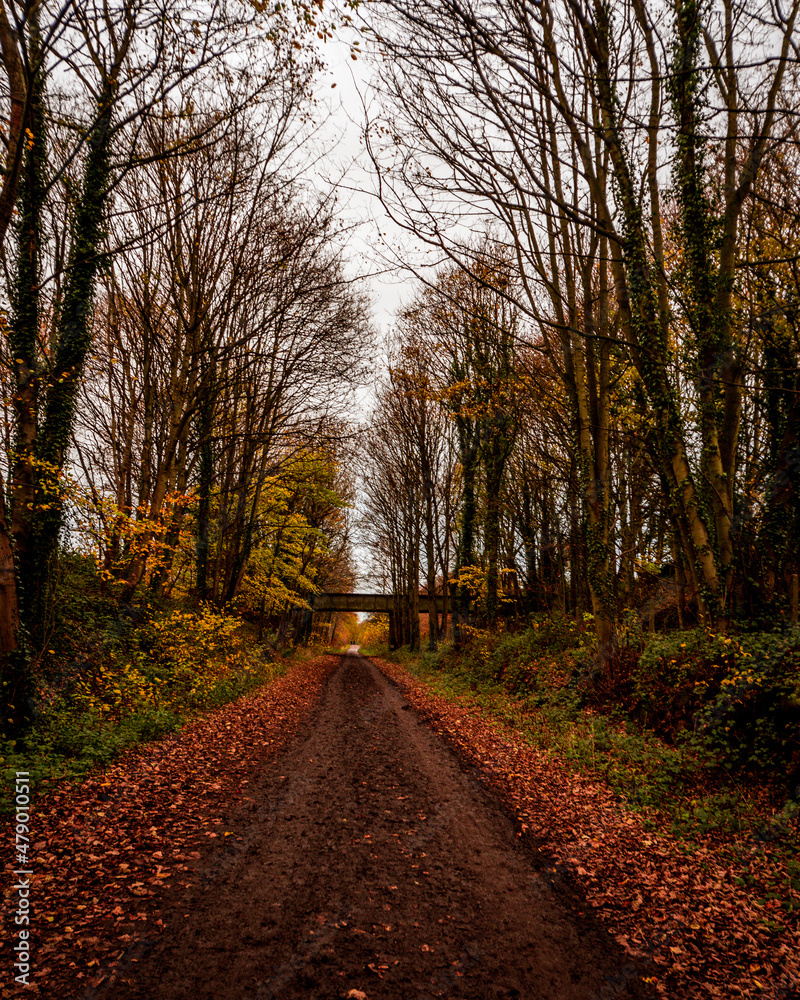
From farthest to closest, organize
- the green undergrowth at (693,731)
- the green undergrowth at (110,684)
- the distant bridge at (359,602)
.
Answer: the distant bridge at (359,602) < the green undergrowth at (110,684) < the green undergrowth at (693,731)

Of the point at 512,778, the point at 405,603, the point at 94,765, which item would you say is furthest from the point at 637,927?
the point at 405,603

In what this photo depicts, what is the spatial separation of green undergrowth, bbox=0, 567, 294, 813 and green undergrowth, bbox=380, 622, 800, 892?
607 cm

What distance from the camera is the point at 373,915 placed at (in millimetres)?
3396

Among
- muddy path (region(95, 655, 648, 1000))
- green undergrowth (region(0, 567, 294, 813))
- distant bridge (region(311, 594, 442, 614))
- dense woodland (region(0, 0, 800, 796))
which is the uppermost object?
dense woodland (region(0, 0, 800, 796))

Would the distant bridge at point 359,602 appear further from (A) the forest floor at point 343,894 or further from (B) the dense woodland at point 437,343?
(A) the forest floor at point 343,894

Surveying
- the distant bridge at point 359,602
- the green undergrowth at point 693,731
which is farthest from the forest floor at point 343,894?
the distant bridge at point 359,602

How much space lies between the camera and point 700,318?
7641 mm

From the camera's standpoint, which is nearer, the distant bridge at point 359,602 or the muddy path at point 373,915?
the muddy path at point 373,915

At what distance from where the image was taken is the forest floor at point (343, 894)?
2.82m

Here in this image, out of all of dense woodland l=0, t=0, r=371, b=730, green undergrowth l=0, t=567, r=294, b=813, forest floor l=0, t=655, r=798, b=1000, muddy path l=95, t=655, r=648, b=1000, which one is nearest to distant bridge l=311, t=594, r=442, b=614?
dense woodland l=0, t=0, r=371, b=730

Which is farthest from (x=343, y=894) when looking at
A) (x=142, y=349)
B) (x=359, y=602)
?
(x=359, y=602)

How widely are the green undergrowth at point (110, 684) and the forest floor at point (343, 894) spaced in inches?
20.9

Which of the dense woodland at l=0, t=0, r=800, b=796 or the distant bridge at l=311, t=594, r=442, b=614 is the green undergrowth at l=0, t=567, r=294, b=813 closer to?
the dense woodland at l=0, t=0, r=800, b=796

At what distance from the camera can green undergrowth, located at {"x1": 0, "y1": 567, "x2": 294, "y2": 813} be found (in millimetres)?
5473
